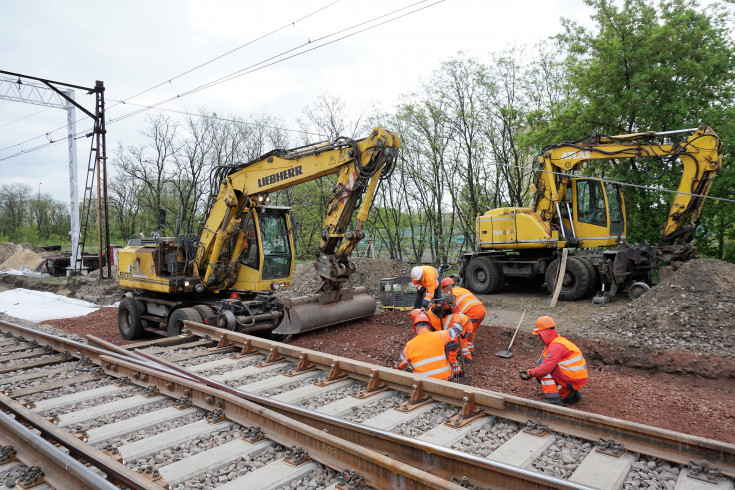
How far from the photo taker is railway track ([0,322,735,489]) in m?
3.36

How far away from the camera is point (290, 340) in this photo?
30.3 feet

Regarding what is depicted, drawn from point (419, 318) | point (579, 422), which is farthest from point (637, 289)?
point (579, 422)

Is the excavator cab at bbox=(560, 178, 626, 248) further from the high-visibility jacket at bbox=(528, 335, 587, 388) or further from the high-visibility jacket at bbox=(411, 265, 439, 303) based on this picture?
the high-visibility jacket at bbox=(528, 335, 587, 388)

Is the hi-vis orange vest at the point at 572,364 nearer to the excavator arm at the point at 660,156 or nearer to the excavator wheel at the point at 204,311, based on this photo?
the excavator wheel at the point at 204,311

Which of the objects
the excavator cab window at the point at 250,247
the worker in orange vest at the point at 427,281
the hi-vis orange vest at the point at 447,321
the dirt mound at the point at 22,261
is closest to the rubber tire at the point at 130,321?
the excavator cab window at the point at 250,247

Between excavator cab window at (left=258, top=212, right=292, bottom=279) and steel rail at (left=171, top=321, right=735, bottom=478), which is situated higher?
excavator cab window at (left=258, top=212, right=292, bottom=279)

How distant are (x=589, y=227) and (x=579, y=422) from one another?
418 inches

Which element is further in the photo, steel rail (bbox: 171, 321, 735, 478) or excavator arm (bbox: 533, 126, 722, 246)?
excavator arm (bbox: 533, 126, 722, 246)

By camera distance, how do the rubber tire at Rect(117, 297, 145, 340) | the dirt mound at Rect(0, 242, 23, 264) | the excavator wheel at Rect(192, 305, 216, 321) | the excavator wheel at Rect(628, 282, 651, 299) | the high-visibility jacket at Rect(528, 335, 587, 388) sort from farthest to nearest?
the dirt mound at Rect(0, 242, 23, 264) < the excavator wheel at Rect(628, 282, 651, 299) < the rubber tire at Rect(117, 297, 145, 340) < the excavator wheel at Rect(192, 305, 216, 321) < the high-visibility jacket at Rect(528, 335, 587, 388)

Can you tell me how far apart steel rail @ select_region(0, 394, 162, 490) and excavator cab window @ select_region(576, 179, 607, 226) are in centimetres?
1294

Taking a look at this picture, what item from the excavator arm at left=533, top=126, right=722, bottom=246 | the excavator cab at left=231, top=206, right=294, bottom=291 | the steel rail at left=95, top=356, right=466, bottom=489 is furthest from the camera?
the excavator arm at left=533, top=126, right=722, bottom=246

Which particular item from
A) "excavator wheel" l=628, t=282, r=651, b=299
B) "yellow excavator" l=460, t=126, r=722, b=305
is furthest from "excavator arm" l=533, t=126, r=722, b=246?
"excavator wheel" l=628, t=282, r=651, b=299

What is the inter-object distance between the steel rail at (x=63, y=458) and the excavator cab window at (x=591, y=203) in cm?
1294

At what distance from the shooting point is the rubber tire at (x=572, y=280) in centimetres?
1243
